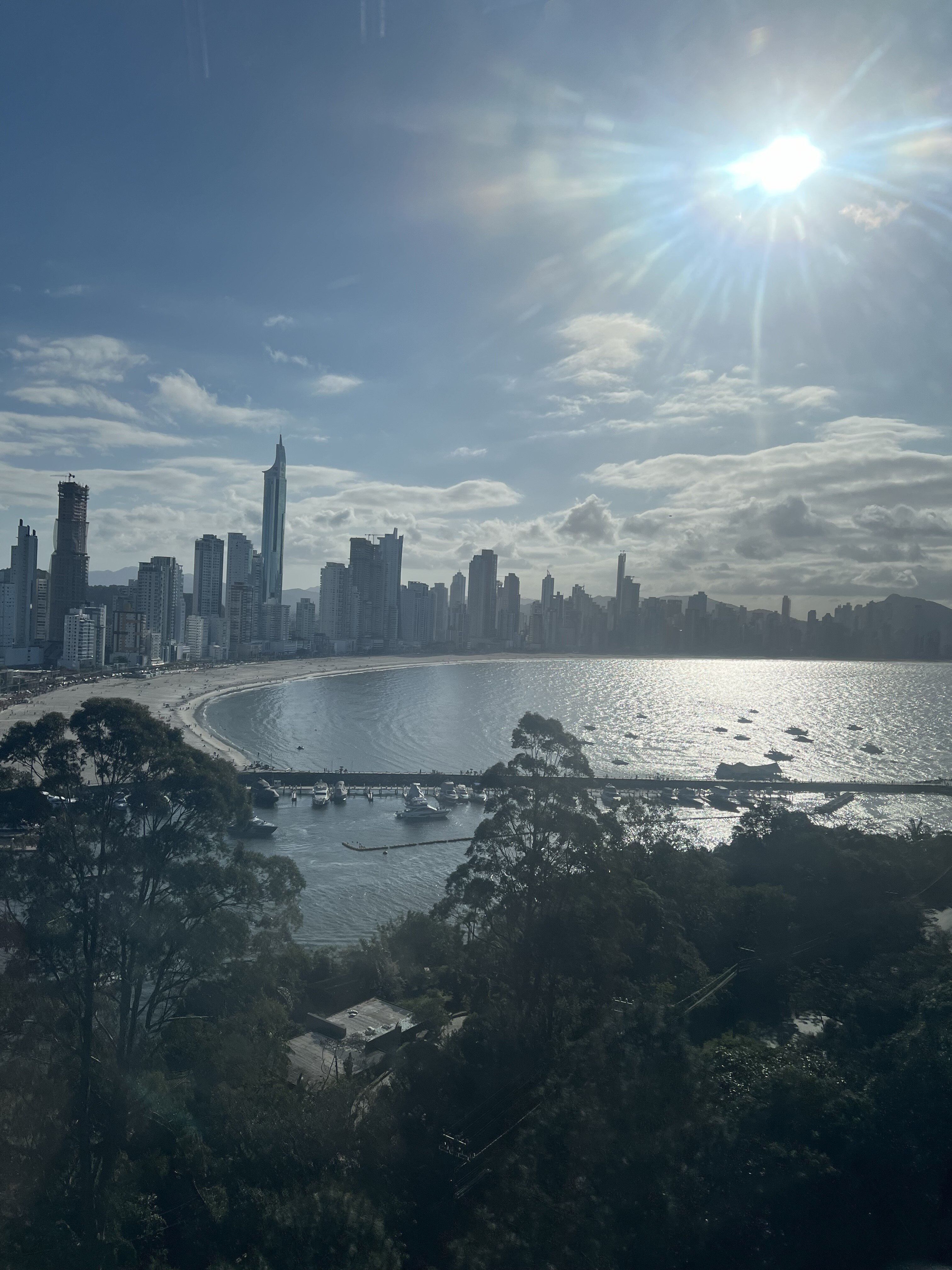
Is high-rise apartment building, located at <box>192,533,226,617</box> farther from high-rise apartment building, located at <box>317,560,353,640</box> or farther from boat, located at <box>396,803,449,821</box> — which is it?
boat, located at <box>396,803,449,821</box>

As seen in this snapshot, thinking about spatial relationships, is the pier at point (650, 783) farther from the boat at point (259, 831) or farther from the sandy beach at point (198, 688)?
the boat at point (259, 831)

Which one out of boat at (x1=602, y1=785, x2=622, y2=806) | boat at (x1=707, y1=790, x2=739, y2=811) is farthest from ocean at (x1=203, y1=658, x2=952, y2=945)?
boat at (x1=602, y1=785, x2=622, y2=806)

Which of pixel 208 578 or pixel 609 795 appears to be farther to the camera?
→ pixel 208 578

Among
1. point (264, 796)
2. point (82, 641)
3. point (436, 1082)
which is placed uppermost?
point (82, 641)

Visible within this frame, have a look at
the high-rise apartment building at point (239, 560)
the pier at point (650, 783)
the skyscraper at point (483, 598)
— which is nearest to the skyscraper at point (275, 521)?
the high-rise apartment building at point (239, 560)

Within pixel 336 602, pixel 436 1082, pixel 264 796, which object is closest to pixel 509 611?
pixel 336 602

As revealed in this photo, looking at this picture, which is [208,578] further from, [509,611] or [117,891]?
[117,891]
